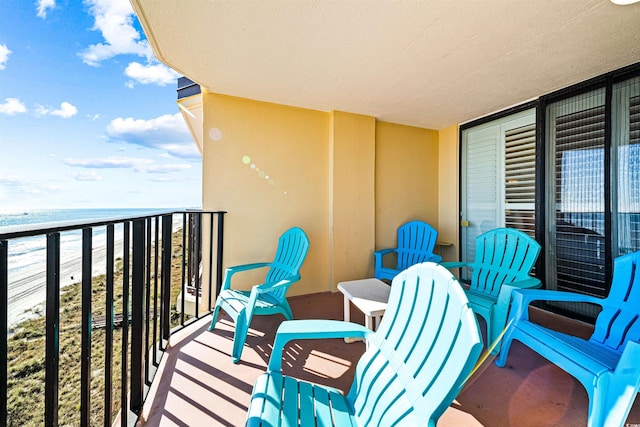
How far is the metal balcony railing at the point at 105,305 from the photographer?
0.82m

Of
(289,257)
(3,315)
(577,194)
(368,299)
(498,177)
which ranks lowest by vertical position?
(368,299)

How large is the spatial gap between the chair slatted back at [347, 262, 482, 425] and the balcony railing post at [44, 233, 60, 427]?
3.40 feet

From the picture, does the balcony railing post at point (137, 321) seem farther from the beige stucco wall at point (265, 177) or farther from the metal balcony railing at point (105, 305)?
the beige stucco wall at point (265, 177)

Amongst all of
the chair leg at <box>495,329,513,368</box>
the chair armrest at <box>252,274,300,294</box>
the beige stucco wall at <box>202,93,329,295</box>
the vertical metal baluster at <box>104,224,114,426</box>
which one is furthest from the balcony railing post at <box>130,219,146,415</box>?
the chair leg at <box>495,329,513,368</box>

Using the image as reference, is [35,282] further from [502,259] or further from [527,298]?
[502,259]

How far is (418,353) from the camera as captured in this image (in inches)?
34.5

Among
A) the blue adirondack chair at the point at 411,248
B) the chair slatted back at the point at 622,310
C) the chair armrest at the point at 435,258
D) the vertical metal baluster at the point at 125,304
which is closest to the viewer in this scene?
the vertical metal baluster at the point at 125,304

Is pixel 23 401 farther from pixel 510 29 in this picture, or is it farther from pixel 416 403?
pixel 510 29

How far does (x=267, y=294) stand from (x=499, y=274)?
2.16 metres

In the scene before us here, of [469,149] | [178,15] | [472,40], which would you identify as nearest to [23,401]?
[178,15]

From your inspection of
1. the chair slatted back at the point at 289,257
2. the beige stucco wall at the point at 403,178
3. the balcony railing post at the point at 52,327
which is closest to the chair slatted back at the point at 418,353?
the balcony railing post at the point at 52,327

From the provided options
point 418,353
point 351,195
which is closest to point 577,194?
point 351,195

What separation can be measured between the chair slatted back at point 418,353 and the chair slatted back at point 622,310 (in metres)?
1.53

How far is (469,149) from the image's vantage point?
12.5ft
